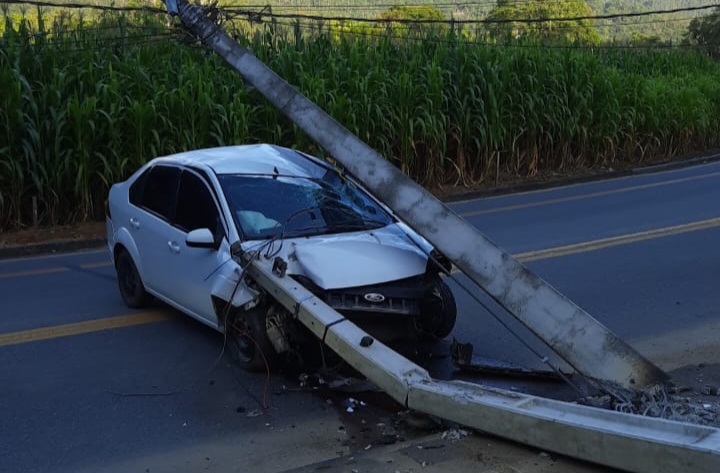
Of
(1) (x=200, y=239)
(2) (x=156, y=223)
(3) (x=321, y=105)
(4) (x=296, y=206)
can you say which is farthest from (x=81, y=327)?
(3) (x=321, y=105)

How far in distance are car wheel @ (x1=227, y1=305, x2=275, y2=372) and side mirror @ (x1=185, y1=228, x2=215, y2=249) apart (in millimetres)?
605

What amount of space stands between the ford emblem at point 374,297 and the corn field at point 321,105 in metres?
7.44

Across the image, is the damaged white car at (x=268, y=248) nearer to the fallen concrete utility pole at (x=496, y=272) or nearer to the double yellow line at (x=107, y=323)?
the double yellow line at (x=107, y=323)

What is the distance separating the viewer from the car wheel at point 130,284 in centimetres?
805

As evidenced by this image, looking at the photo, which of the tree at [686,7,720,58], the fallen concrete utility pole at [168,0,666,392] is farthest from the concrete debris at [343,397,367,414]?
the tree at [686,7,720,58]

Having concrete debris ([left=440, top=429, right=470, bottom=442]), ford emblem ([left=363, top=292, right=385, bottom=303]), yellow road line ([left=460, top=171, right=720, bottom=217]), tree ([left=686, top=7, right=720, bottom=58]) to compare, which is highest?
tree ([left=686, top=7, right=720, bottom=58])

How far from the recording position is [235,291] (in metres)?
6.19

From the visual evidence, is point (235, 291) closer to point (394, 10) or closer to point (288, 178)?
point (288, 178)

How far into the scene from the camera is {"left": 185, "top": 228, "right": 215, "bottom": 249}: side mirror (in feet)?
21.3

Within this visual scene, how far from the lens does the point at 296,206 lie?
689cm

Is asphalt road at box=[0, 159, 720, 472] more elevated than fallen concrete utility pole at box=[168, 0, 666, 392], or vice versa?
fallen concrete utility pole at box=[168, 0, 666, 392]

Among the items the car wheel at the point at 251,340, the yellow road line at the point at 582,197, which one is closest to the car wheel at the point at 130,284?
the car wheel at the point at 251,340

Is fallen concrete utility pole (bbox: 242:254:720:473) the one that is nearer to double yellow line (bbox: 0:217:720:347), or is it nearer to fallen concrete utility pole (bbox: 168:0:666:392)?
fallen concrete utility pole (bbox: 168:0:666:392)

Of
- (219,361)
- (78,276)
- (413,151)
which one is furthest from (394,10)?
(219,361)
